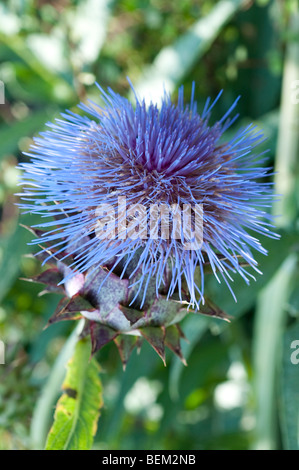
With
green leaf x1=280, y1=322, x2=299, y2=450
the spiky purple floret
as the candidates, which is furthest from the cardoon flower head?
green leaf x1=280, y1=322, x2=299, y2=450

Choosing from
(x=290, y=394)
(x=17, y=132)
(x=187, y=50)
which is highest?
(x=187, y=50)

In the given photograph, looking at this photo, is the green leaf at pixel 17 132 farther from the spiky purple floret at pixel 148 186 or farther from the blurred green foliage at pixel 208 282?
the spiky purple floret at pixel 148 186

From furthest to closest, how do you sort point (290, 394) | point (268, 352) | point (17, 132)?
point (17, 132) < point (268, 352) < point (290, 394)

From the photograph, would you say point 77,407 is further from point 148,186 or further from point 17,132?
point 17,132

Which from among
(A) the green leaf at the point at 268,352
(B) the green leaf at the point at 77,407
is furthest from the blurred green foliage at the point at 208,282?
(B) the green leaf at the point at 77,407

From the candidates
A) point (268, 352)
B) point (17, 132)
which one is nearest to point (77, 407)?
point (268, 352)
